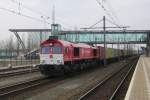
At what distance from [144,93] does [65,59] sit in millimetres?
11255

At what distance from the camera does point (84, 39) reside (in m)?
104

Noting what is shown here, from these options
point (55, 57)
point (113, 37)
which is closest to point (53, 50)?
point (55, 57)

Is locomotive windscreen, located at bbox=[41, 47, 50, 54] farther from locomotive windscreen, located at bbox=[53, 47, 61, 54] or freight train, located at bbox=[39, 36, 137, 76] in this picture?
A: locomotive windscreen, located at bbox=[53, 47, 61, 54]

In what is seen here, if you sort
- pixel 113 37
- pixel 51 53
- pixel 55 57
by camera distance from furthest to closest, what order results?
pixel 113 37, pixel 51 53, pixel 55 57

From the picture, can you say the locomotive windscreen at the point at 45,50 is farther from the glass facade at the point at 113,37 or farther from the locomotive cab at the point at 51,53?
the glass facade at the point at 113,37

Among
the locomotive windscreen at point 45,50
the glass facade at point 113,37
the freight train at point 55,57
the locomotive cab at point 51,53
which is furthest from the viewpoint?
the glass facade at point 113,37

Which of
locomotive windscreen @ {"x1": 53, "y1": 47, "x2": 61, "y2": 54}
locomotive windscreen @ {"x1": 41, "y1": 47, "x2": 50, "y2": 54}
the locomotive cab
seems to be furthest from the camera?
locomotive windscreen @ {"x1": 41, "y1": 47, "x2": 50, "y2": 54}

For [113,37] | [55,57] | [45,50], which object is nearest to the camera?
[55,57]

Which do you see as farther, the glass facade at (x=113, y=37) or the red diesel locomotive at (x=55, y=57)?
the glass facade at (x=113, y=37)

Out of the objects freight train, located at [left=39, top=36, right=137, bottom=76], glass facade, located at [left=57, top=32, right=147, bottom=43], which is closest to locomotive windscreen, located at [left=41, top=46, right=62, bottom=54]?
freight train, located at [left=39, top=36, right=137, bottom=76]

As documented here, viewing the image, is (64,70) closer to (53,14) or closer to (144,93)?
(144,93)

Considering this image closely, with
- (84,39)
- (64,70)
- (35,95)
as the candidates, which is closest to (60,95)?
(35,95)

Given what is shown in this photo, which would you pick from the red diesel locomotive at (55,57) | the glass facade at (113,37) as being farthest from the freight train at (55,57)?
the glass facade at (113,37)

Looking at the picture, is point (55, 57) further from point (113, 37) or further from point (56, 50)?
point (113, 37)
